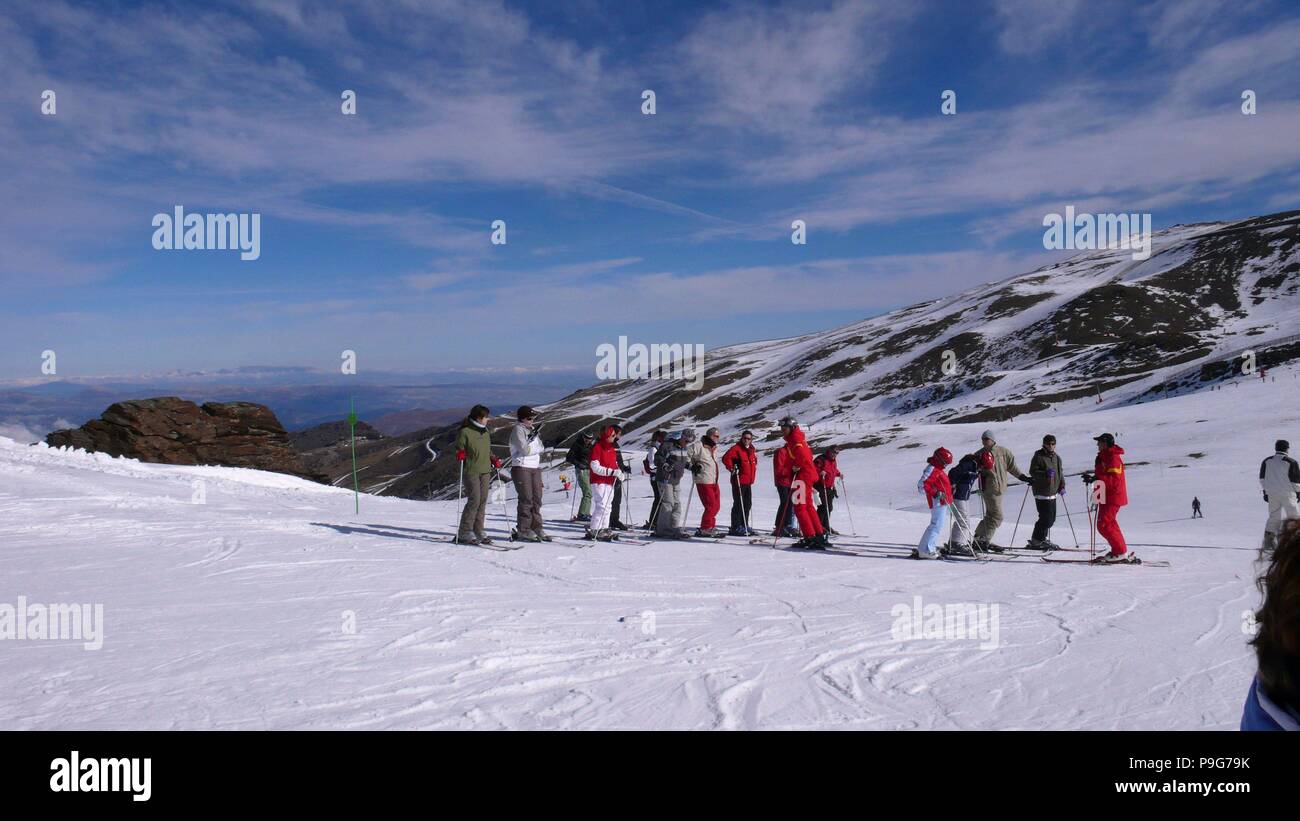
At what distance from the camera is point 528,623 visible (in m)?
7.67

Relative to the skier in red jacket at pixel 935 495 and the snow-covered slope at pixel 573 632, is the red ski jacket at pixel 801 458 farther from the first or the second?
the skier in red jacket at pixel 935 495

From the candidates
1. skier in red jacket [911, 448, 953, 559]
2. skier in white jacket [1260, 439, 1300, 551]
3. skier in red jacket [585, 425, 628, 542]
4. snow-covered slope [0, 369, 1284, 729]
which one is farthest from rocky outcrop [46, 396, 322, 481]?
skier in white jacket [1260, 439, 1300, 551]

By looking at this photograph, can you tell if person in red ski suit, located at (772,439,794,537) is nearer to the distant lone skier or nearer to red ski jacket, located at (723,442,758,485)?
red ski jacket, located at (723,442,758,485)

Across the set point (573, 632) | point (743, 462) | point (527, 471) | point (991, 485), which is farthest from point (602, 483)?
point (991, 485)

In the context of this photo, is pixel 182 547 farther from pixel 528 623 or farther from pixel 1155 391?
pixel 1155 391

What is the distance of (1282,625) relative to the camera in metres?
1.68

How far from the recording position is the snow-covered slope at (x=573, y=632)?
522 cm

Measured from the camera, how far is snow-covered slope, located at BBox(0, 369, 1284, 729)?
522 centimetres

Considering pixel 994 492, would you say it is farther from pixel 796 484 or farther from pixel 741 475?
pixel 741 475
